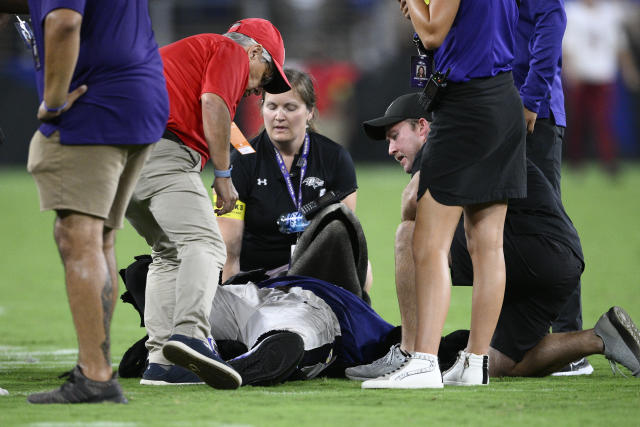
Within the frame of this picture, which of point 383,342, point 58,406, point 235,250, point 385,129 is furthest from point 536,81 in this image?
point 58,406

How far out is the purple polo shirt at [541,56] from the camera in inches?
196

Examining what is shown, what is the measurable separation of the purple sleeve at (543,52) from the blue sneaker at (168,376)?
1.94 metres

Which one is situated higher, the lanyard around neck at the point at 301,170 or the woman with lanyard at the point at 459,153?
the woman with lanyard at the point at 459,153

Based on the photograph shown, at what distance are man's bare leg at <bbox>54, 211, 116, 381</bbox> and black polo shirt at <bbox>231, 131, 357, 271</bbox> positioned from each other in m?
2.27

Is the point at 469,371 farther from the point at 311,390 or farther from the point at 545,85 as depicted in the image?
the point at 545,85

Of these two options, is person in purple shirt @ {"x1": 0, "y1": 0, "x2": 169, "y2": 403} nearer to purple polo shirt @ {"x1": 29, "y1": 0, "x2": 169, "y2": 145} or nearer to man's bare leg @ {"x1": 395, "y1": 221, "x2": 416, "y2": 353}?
purple polo shirt @ {"x1": 29, "y1": 0, "x2": 169, "y2": 145}

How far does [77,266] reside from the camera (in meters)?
3.60

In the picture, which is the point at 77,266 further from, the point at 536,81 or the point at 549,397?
the point at 536,81

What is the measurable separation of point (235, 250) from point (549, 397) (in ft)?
7.34

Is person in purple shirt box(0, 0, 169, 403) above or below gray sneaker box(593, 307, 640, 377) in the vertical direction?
above

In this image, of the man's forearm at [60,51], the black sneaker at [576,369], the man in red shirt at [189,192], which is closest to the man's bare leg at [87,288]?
the man's forearm at [60,51]

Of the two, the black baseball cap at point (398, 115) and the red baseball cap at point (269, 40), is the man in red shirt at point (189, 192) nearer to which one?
the red baseball cap at point (269, 40)

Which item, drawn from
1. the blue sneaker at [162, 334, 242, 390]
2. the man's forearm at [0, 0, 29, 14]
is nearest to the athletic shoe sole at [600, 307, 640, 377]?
the blue sneaker at [162, 334, 242, 390]

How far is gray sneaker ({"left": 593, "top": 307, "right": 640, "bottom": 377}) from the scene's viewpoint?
4570 millimetres
